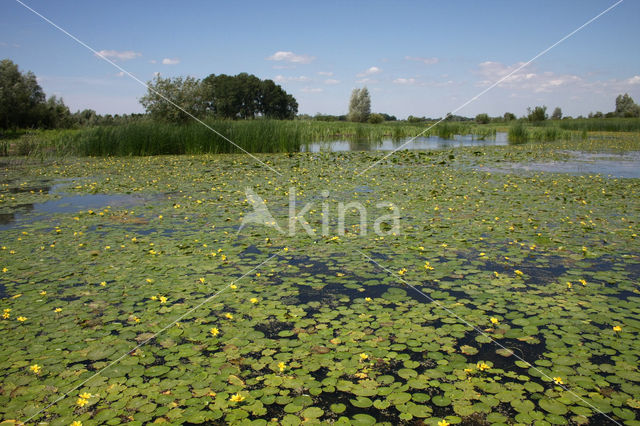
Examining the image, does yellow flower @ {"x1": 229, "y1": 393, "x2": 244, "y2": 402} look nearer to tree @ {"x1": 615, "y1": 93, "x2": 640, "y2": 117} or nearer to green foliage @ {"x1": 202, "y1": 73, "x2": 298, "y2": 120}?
tree @ {"x1": 615, "y1": 93, "x2": 640, "y2": 117}

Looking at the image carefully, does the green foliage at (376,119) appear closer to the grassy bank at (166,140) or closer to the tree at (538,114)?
the tree at (538,114)

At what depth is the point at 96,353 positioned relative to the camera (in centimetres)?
307

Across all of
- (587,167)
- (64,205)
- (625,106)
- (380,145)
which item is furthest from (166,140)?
(625,106)

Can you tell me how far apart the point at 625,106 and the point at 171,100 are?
5570cm

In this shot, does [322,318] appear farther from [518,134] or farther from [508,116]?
[508,116]

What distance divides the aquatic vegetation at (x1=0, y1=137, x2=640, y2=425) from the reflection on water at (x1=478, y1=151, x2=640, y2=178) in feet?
16.7

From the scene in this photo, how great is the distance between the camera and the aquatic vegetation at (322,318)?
2535mm

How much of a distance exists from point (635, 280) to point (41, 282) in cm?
566

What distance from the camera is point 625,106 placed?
56562 millimetres

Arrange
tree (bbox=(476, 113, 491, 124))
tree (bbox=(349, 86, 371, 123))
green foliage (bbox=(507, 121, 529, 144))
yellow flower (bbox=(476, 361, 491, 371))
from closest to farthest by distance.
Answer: yellow flower (bbox=(476, 361, 491, 371))
green foliage (bbox=(507, 121, 529, 144))
tree (bbox=(476, 113, 491, 124))
tree (bbox=(349, 86, 371, 123))

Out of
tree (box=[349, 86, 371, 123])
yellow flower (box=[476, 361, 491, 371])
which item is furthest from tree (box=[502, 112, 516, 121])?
yellow flower (box=[476, 361, 491, 371])

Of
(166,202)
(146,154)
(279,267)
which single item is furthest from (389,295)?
(146,154)

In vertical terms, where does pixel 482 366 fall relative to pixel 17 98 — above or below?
below

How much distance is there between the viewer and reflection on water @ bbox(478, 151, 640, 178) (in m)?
12.2
